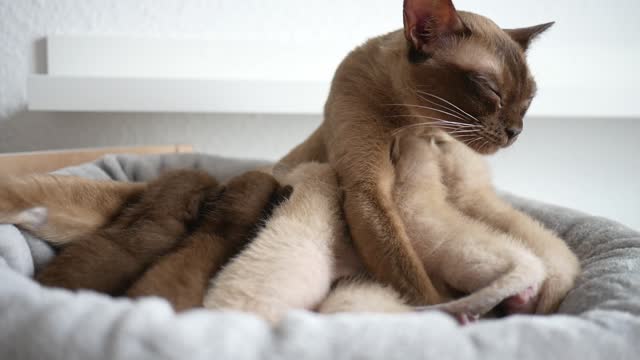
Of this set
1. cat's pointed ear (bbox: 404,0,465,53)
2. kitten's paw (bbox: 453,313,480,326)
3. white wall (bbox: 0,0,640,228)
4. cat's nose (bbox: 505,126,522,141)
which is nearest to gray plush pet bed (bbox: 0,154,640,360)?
kitten's paw (bbox: 453,313,480,326)

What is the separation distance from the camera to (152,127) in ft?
4.76

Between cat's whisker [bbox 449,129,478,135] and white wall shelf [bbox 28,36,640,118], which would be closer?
cat's whisker [bbox 449,129,478,135]

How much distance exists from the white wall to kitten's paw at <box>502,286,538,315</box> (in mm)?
888

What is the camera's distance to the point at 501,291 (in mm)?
568

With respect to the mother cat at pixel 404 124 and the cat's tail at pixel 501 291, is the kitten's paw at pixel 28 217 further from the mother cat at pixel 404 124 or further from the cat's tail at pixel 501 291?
the cat's tail at pixel 501 291

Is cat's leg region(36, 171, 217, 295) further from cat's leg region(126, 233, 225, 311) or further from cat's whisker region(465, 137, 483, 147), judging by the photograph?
cat's whisker region(465, 137, 483, 147)

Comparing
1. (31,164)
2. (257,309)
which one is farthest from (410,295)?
(31,164)

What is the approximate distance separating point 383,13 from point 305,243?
1.08 m

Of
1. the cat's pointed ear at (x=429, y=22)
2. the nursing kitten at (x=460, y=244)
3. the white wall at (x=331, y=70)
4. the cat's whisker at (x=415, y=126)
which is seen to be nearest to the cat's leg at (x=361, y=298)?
the nursing kitten at (x=460, y=244)

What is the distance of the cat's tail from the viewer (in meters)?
0.56

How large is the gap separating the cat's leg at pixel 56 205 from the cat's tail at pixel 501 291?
19.4 inches

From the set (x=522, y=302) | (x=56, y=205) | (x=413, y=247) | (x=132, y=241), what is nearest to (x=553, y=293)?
(x=522, y=302)

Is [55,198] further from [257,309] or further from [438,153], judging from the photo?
[438,153]

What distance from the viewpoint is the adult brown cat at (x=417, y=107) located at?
26.5 inches
